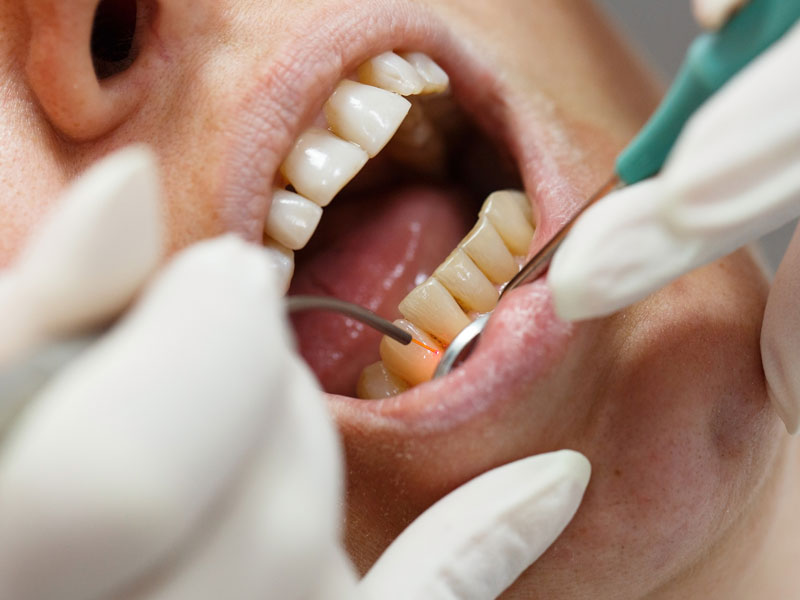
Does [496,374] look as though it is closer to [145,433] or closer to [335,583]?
[335,583]

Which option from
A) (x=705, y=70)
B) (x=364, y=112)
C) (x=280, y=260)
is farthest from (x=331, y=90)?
(x=705, y=70)

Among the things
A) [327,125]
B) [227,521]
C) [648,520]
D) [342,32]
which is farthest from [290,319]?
[227,521]

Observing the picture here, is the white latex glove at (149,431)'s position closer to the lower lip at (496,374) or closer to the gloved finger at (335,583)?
the gloved finger at (335,583)

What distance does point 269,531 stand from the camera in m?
0.41

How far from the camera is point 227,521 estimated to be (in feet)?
1.36

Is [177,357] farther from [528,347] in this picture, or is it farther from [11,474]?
[528,347]

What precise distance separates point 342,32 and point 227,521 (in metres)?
0.49

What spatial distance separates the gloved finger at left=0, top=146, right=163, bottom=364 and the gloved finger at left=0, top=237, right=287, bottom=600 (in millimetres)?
22

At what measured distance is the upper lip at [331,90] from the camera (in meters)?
0.69

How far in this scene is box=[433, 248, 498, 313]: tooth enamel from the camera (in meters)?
0.82

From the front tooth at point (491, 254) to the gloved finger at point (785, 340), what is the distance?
0.24 meters

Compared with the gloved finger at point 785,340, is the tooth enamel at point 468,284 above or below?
above

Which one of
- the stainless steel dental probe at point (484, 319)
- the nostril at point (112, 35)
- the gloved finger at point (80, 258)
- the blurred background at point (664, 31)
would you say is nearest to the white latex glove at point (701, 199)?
the stainless steel dental probe at point (484, 319)

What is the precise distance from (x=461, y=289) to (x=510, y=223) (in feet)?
0.27
